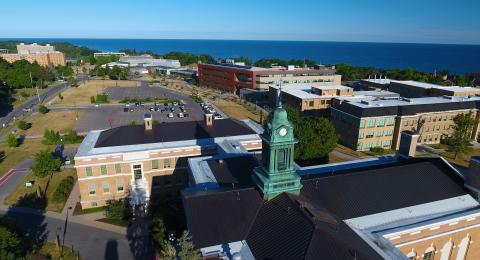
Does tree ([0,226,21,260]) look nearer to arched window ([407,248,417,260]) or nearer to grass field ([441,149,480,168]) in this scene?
arched window ([407,248,417,260])

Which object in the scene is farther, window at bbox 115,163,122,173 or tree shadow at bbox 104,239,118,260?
window at bbox 115,163,122,173

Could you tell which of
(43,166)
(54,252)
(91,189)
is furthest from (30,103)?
(54,252)

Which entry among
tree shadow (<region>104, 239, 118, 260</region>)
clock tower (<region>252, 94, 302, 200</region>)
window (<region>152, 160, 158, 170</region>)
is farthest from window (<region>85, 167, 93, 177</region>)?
clock tower (<region>252, 94, 302, 200</region>)

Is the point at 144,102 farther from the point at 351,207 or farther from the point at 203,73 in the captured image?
the point at 351,207

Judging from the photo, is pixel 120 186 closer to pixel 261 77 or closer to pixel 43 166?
pixel 43 166

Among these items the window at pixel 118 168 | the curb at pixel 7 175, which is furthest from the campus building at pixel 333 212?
the curb at pixel 7 175

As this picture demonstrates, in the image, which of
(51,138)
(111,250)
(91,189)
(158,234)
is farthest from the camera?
(51,138)
